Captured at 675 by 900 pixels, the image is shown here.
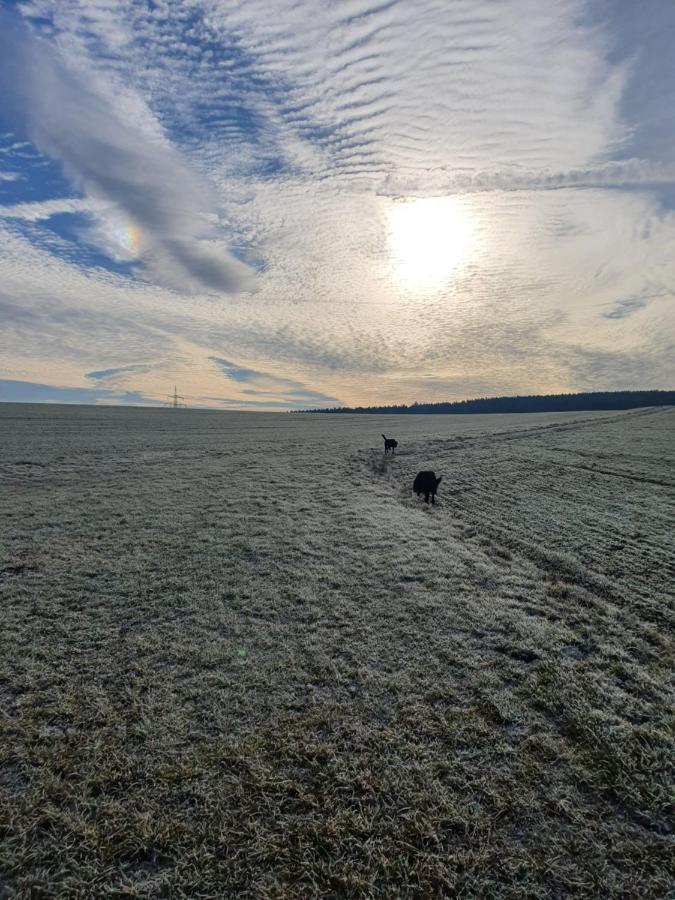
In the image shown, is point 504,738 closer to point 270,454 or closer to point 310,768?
point 310,768

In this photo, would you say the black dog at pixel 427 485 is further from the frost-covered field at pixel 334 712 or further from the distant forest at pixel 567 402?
the distant forest at pixel 567 402

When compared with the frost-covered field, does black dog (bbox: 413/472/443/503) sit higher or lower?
higher

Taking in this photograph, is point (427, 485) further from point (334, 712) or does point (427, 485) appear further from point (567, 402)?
point (567, 402)

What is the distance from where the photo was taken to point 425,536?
9555 mm

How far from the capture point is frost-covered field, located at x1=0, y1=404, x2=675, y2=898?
2.76 metres

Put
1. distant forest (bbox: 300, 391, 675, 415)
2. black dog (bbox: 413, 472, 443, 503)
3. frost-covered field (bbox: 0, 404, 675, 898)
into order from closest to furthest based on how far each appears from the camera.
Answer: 1. frost-covered field (bbox: 0, 404, 675, 898)
2. black dog (bbox: 413, 472, 443, 503)
3. distant forest (bbox: 300, 391, 675, 415)

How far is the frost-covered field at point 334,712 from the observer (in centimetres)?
276

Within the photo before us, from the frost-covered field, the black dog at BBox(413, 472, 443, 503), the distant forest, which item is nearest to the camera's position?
the frost-covered field

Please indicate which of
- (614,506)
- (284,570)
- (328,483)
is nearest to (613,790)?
(284,570)

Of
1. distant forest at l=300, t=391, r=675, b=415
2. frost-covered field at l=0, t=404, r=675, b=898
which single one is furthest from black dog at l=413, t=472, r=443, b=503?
distant forest at l=300, t=391, r=675, b=415

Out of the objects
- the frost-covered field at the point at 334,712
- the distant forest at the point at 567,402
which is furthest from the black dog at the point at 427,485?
the distant forest at the point at 567,402

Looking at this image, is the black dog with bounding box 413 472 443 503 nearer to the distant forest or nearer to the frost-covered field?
the frost-covered field

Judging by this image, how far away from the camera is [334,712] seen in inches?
159

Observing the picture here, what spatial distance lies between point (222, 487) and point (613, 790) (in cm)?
1336
